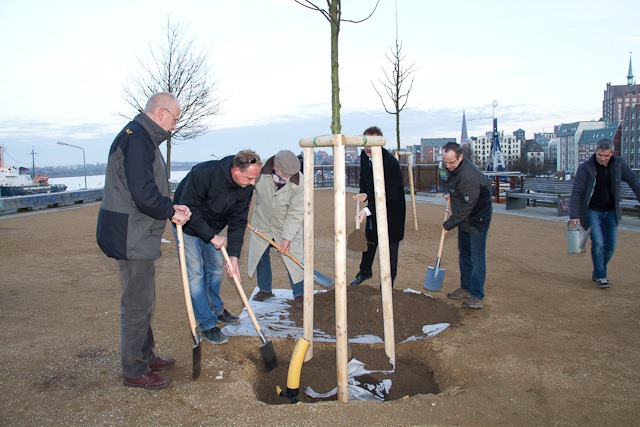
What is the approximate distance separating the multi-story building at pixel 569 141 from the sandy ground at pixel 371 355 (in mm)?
121527

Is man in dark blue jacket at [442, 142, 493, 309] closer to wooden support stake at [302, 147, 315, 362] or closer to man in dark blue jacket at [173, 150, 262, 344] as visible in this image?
wooden support stake at [302, 147, 315, 362]

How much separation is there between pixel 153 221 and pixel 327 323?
2031 mm

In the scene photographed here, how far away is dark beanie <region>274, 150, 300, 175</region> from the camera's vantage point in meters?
4.78

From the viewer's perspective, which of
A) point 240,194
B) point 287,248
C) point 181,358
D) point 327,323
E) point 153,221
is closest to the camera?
point 153,221

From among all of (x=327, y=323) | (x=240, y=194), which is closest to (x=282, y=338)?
(x=327, y=323)

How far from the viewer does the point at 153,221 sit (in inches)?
137

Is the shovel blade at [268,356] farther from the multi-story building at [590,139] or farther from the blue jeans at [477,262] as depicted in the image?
the multi-story building at [590,139]

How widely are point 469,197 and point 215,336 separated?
281cm

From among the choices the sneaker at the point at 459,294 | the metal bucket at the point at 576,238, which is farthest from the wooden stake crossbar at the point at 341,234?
the metal bucket at the point at 576,238

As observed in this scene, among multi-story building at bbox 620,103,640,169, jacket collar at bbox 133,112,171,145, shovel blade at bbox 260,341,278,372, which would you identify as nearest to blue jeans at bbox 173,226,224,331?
shovel blade at bbox 260,341,278,372

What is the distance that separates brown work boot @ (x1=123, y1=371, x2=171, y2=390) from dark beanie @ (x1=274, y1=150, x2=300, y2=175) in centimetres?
213

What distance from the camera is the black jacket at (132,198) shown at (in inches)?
128

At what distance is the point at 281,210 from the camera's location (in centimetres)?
516

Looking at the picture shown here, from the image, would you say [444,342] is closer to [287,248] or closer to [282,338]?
[282,338]
